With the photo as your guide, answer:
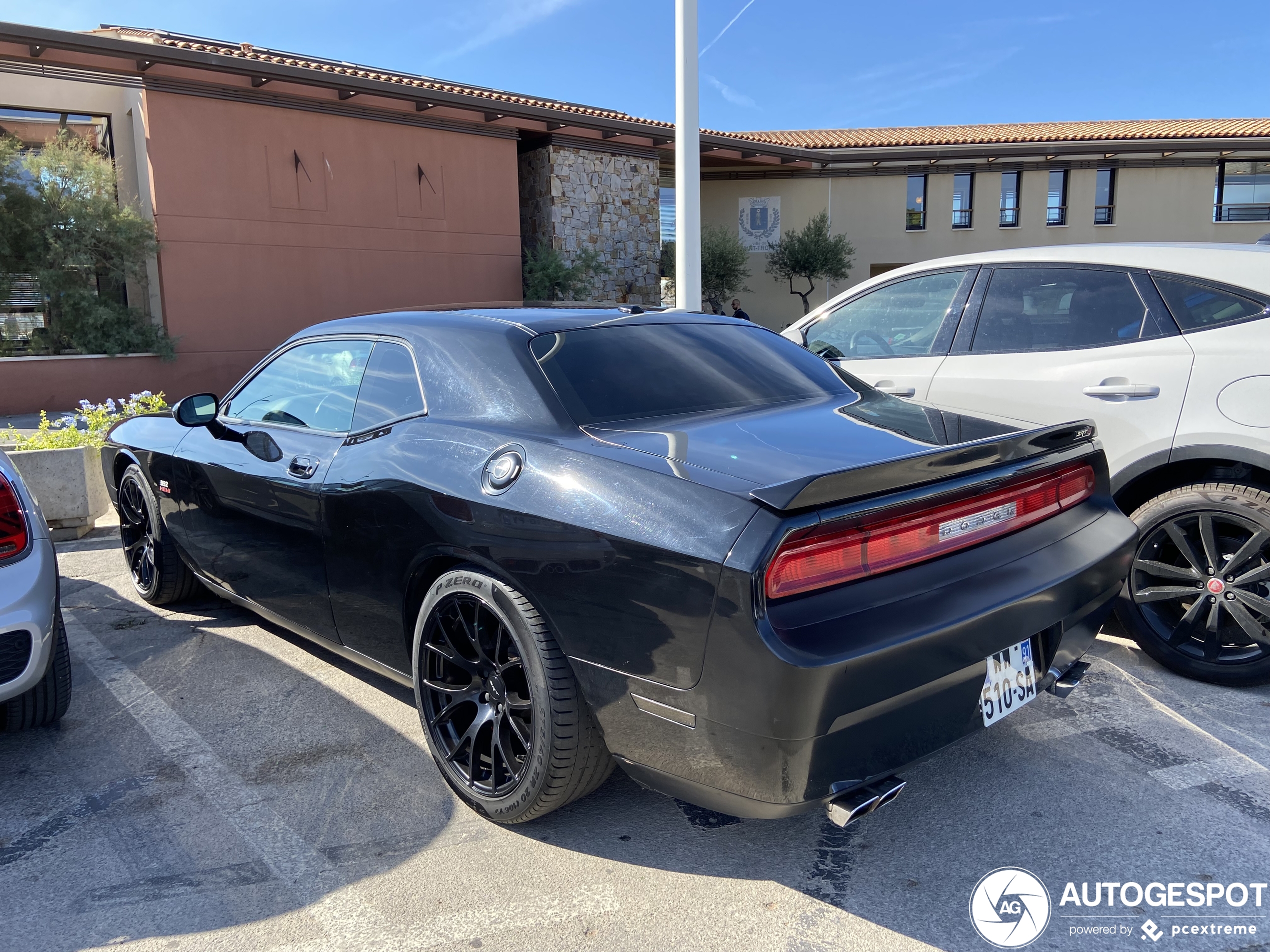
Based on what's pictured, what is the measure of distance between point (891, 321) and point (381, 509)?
295 cm

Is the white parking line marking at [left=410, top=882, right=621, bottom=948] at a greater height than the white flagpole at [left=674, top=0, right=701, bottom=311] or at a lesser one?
lesser

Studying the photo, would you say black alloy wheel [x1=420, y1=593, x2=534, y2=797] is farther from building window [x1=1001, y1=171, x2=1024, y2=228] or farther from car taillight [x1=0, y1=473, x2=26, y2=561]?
building window [x1=1001, y1=171, x2=1024, y2=228]

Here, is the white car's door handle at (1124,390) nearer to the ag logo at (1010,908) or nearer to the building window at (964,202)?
the ag logo at (1010,908)

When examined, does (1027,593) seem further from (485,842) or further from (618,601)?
(485,842)

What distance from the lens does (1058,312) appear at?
3.99m

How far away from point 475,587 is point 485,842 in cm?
73

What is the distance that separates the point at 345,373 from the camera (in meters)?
3.32

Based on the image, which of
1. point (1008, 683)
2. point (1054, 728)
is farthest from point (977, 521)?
point (1054, 728)

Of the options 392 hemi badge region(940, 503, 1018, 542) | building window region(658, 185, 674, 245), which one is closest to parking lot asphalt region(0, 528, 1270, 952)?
392 hemi badge region(940, 503, 1018, 542)

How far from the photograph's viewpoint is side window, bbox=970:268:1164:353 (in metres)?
3.78

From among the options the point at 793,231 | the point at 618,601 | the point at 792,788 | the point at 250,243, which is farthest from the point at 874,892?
the point at 793,231

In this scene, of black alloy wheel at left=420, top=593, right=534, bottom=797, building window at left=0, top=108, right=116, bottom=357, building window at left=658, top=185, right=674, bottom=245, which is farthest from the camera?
building window at left=658, top=185, right=674, bottom=245

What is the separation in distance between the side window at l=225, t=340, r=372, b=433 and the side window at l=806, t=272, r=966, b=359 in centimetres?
223

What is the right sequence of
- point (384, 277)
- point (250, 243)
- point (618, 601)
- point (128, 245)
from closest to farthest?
point (618, 601) → point (128, 245) → point (250, 243) → point (384, 277)
